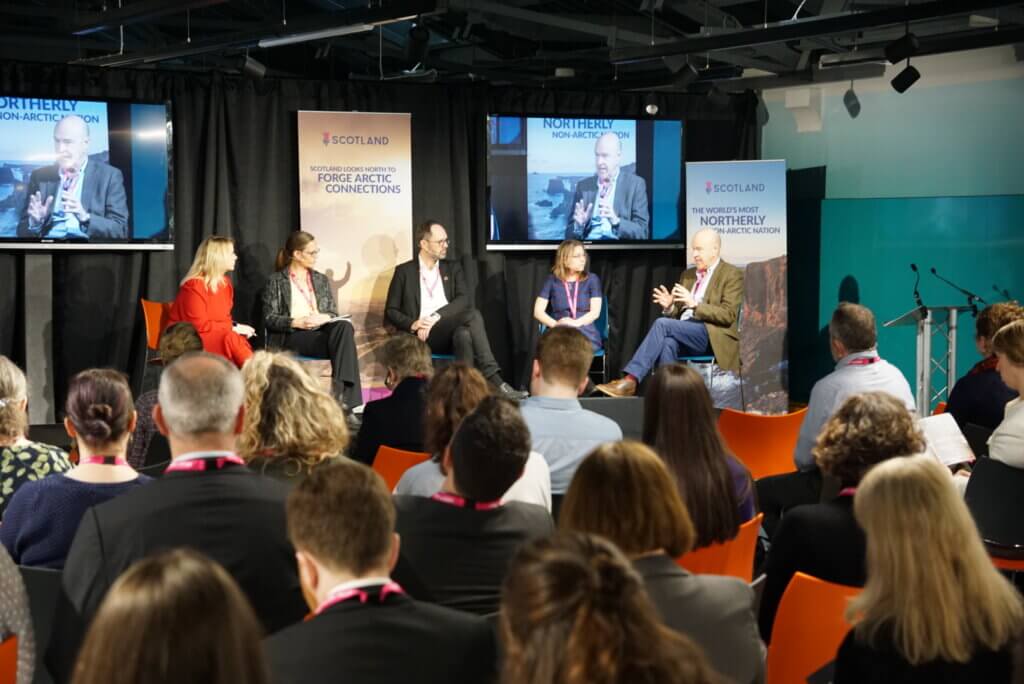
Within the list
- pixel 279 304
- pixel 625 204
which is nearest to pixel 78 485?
pixel 279 304

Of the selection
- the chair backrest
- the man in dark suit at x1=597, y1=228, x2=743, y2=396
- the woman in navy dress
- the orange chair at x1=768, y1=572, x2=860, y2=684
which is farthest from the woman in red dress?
the orange chair at x1=768, y1=572, x2=860, y2=684

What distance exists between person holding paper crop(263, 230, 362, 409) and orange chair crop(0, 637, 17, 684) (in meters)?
5.22

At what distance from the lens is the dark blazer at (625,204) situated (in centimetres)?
880

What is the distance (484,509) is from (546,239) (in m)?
6.45

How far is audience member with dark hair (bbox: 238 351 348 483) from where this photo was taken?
10.1 ft

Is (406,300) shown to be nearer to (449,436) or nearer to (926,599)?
(449,436)

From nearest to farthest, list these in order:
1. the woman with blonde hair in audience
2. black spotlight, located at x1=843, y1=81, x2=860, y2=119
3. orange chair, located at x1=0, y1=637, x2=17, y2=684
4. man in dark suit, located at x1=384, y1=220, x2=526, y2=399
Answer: the woman with blonde hair in audience, orange chair, located at x1=0, y1=637, x2=17, y2=684, man in dark suit, located at x1=384, y1=220, x2=526, y2=399, black spotlight, located at x1=843, y1=81, x2=860, y2=119

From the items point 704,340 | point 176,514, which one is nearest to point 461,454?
point 176,514

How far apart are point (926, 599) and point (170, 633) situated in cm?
129

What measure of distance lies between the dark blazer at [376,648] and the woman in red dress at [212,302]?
5676 millimetres

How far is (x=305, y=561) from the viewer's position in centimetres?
181

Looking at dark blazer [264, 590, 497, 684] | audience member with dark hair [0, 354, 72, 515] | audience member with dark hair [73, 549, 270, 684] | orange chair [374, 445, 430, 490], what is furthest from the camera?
orange chair [374, 445, 430, 490]

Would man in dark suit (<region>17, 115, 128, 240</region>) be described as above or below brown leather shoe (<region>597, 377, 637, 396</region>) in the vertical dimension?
above

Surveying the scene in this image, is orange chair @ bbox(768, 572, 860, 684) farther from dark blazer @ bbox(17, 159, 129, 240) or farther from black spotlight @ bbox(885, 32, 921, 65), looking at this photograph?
dark blazer @ bbox(17, 159, 129, 240)
